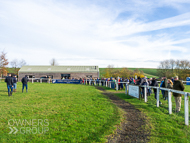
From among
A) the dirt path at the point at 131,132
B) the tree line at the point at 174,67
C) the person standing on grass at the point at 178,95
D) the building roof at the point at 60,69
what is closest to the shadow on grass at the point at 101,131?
the dirt path at the point at 131,132

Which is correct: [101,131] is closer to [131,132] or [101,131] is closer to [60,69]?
[131,132]

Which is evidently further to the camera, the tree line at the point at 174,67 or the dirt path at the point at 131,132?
the tree line at the point at 174,67

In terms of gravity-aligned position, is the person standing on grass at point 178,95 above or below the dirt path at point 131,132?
above

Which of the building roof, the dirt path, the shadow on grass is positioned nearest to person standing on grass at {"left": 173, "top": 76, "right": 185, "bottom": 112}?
the dirt path

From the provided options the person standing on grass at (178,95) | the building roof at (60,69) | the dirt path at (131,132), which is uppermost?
the building roof at (60,69)

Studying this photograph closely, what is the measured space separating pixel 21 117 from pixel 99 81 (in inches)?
976

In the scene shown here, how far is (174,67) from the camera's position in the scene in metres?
56.9

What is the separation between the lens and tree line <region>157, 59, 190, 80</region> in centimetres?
4819

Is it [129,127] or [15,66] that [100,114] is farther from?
[15,66]

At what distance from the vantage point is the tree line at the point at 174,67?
4819 centimetres

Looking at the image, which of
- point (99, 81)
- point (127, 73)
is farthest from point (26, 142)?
point (127, 73)

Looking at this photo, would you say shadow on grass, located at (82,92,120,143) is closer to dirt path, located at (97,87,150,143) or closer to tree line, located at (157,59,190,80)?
dirt path, located at (97,87,150,143)

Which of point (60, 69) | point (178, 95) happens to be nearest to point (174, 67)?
point (60, 69)

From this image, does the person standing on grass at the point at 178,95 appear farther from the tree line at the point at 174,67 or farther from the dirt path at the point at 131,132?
the tree line at the point at 174,67
